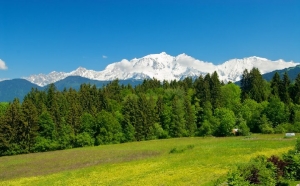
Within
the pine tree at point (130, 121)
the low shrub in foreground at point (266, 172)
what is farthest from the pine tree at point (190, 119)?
the low shrub in foreground at point (266, 172)

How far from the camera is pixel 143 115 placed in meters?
95.6

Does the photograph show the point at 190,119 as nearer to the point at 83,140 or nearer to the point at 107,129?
the point at 107,129

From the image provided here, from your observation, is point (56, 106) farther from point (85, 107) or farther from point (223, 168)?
point (223, 168)

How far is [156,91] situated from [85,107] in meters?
34.8

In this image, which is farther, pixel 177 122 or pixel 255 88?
pixel 255 88

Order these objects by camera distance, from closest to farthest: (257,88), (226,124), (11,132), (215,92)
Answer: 1. (11,132)
2. (226,124)
3. (215,92)
4. (257,88)

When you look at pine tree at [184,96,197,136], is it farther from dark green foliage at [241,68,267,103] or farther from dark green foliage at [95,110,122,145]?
dark green foliage at [241,68,267,103]

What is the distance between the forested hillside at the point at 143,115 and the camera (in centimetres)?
8369

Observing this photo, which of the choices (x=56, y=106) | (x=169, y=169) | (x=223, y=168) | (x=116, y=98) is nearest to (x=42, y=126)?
(x=56, y=106)

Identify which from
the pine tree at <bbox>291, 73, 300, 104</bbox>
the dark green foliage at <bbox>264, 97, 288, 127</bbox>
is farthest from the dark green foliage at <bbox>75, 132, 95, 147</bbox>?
the pine tree at <bbox>291, 73, 300, 104</bbox>

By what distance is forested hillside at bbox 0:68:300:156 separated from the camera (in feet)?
275

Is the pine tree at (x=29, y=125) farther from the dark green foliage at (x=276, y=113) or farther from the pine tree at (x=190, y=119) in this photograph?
the dark green foliage at (x=276, y=113)

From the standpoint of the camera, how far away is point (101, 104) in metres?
107

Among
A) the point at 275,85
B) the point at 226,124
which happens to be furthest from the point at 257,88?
the point at 226,124
